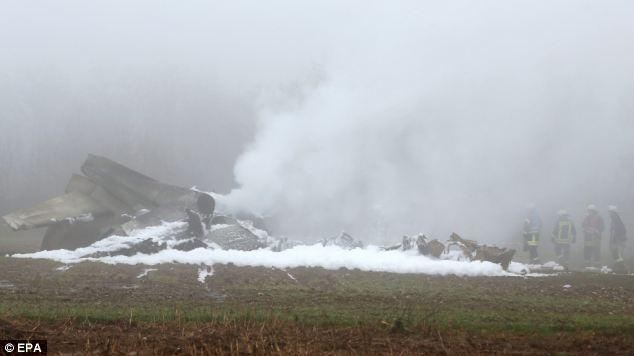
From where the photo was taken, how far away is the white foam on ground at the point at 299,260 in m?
16.0

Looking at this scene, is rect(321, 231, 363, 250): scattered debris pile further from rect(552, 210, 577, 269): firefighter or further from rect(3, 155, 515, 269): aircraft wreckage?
rect(552, 210, 577, 269): firefighter

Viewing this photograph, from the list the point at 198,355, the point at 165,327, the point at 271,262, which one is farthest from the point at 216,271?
the point at 198,355

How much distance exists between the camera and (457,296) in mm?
11469

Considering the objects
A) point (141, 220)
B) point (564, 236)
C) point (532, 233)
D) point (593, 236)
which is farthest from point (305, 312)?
point (593, 236)

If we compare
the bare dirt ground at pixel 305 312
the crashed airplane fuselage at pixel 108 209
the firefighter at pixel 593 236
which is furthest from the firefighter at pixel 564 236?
the crashed airplane fuselage at pixel 108 209

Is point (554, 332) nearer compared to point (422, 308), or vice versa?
point (554, 332)

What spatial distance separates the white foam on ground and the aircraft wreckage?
652 millimetres

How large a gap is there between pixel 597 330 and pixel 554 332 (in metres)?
0.63

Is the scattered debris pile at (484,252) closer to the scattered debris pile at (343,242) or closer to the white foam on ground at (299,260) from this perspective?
the white foam on ground at (299,260)

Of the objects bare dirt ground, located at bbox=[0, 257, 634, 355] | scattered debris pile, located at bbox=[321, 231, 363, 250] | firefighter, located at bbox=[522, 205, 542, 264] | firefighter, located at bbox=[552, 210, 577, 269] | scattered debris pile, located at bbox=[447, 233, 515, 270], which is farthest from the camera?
firefighter, located at bbox=[552, 210, 577, 269]

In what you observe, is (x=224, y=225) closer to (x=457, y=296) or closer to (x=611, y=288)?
(x=457, y=296)

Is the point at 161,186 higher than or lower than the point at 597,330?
higher

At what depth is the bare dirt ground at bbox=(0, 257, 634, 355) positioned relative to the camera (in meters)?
7.03

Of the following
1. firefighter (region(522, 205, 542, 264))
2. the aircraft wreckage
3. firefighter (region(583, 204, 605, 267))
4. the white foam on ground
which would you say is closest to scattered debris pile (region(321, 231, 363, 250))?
the aircraft wreckage
